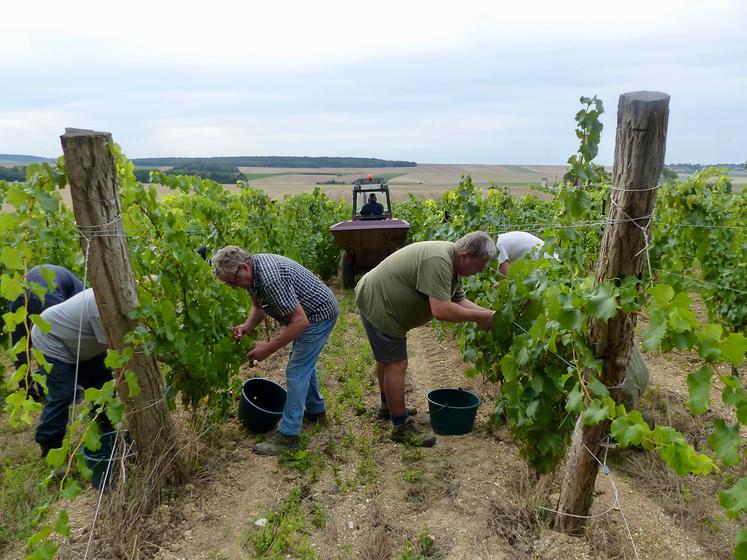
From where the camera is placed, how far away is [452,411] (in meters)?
3.70

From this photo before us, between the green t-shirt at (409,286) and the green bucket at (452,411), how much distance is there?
0.64m

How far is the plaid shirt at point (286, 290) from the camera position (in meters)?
3.16

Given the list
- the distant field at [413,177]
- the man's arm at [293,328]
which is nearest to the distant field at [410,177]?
the distant field at [413,177]

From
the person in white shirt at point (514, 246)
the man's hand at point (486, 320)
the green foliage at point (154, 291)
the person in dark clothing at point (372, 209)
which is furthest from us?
the person in dark clothing at point (372, 209)

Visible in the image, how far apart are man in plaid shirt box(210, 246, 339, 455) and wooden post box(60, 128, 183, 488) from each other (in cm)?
58

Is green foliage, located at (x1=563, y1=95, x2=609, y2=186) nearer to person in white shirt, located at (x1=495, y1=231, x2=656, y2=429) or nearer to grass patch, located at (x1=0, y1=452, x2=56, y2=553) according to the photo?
person in white shirt, located at (x1=495, y1=231, x2=656, y2=429)

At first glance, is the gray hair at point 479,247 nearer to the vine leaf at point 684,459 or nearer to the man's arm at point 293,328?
the man's arm at point 293,328

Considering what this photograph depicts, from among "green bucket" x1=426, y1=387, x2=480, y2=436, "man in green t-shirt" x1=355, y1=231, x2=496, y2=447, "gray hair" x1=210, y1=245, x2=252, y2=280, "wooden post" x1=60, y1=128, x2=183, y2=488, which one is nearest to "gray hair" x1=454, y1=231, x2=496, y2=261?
"man in green t-shirt" x1=355, y1=231, x2=496, y2=447

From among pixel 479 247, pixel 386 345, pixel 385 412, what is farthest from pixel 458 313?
pixel 385 412

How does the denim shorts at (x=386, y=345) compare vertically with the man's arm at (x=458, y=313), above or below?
below

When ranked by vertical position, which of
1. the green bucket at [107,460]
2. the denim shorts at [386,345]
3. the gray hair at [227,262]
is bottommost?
the green bucket at [107,460]

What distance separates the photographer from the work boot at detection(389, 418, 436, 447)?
361cm

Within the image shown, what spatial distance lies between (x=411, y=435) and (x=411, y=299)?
1.02 meters

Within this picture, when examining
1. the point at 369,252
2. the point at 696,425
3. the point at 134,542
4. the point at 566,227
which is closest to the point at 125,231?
the point at 134,542
